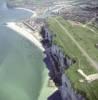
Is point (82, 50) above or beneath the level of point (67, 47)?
above

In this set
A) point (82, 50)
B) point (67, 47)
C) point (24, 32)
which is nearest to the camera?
point (82, 50)

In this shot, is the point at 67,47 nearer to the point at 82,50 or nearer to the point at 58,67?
the point at 82,50

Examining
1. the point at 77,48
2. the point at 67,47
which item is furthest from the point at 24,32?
the point at 77,48

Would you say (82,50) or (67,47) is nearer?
(82,50)

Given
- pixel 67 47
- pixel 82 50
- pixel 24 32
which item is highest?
pixel 82 50

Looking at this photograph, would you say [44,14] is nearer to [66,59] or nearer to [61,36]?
[61,36]

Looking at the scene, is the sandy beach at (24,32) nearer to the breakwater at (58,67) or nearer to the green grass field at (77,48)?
the breakwater at (58,67)

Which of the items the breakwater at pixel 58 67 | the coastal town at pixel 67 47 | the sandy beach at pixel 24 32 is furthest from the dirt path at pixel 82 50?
the sandy beach at pixel 24 32
